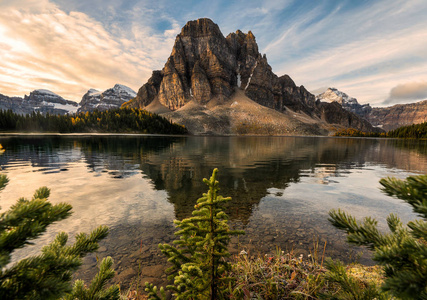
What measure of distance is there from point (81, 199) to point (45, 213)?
13160 mm

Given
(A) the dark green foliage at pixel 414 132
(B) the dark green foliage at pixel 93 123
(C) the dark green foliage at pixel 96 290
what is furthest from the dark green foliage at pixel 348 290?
(A) the dark green foliage at pixel 414 132

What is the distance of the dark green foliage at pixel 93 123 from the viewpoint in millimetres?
125125

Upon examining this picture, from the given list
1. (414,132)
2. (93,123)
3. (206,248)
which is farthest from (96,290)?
(414,132)

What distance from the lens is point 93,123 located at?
15412 cm

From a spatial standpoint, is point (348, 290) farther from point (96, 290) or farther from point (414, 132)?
point (414, 132)

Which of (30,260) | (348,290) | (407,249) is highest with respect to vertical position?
(407,249)

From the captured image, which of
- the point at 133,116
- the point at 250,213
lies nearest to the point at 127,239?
the point at 250,213

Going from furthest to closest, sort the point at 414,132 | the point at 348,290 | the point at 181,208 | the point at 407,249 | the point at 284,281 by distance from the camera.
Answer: the point at 414,132 < the point at 181,208 < the point at 284,281 < the point at 348,290 < the point at 407,249

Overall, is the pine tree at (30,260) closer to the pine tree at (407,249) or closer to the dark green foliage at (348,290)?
the pine tree at (407,249)

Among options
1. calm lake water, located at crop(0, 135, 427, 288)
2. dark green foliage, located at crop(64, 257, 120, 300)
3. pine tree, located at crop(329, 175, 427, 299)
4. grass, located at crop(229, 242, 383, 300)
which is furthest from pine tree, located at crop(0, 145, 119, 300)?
calm lake water, located at crop(0, 135, 427, 288)

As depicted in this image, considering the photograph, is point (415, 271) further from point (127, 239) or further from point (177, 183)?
point (177, 183)

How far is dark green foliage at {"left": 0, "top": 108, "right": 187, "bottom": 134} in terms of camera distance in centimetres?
12512

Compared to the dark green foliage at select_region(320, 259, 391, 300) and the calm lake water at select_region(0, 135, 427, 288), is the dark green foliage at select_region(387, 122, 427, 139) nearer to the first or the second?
the calm lake water at select_region(0, 135, 427, 288)

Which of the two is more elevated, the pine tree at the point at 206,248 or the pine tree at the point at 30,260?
the pine tree at the point at 30,260
